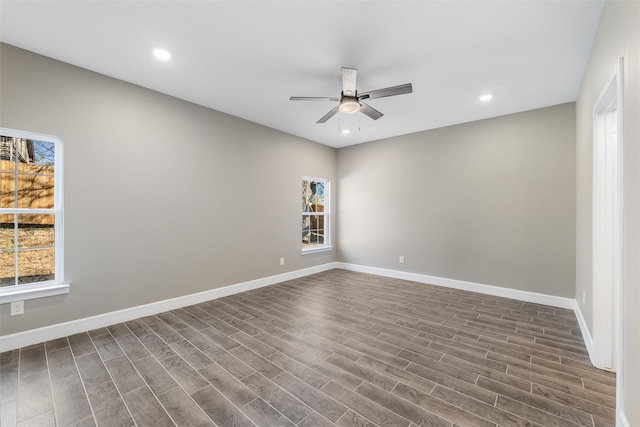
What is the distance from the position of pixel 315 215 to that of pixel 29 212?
4.29 metres

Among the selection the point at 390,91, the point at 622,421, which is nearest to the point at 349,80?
the point at 390,91

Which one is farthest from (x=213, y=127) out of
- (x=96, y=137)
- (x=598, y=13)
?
(x=598, y=13)

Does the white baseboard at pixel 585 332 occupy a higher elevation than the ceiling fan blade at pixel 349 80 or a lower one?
lower

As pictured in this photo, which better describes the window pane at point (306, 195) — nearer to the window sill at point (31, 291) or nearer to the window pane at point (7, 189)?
the window sill at point (31, 291)

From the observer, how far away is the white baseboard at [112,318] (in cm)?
245

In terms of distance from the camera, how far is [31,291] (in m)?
2.49

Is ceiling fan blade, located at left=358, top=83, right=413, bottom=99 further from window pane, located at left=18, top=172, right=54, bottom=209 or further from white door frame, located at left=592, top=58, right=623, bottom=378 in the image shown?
window pane, located at left=18, top=172, right=54, bottom=209

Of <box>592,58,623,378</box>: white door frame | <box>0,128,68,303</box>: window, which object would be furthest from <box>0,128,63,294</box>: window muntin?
<box>592,58,623,378</box>: white door frame

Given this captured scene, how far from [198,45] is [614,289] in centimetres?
413

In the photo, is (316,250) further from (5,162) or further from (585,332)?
(5,162)

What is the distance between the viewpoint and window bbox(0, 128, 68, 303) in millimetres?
2500

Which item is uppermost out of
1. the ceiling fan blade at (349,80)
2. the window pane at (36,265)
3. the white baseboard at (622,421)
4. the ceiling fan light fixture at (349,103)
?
the ceiling fan blade at (349,80)

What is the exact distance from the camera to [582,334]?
9.02 ft

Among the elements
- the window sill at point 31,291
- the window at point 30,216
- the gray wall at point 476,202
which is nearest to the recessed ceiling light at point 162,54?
the window at point 30,216
